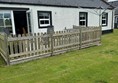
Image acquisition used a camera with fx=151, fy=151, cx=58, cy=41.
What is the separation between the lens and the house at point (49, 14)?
1144 centimetres

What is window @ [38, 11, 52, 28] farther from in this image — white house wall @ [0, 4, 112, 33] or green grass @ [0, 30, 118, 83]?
green grass @ [0, 30, 118, 83]

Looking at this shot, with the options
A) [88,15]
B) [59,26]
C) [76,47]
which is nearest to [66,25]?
[59,26]

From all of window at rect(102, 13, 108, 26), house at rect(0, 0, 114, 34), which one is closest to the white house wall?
house at rect(0, 0, 114, 34)

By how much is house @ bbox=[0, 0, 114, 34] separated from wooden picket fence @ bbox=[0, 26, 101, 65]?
370cm

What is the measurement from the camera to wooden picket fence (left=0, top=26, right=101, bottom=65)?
6.68m

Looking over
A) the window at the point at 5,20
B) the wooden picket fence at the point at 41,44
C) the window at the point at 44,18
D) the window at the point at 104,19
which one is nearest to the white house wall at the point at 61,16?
the window at the point at 44,18

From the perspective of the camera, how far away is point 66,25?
14750 millimetres

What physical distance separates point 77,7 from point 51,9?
134 inches

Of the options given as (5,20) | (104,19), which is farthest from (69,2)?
(5,20)

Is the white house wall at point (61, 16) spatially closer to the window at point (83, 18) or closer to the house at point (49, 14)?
the house at point (49, 14)

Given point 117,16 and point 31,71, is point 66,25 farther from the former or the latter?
point 117,16

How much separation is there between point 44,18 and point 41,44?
600 centimetres

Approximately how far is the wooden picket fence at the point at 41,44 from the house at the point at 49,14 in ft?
12.1

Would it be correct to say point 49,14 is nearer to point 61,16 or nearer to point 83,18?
point 61,16
